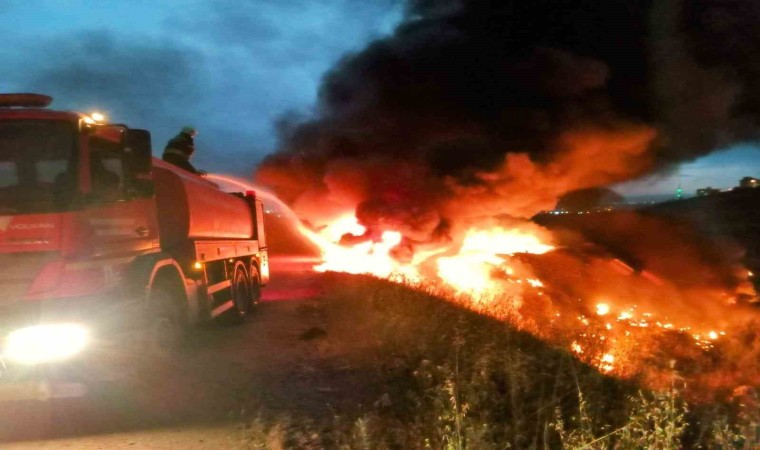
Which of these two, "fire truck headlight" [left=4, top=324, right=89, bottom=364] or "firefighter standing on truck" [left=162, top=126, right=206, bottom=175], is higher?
"firefighter standing on truck" [left=162, top=126, right=206, bottom=175]

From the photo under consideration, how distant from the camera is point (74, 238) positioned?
6.23m

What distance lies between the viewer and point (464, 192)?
23.0 meters

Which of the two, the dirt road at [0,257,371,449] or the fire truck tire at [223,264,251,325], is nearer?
the dirt road at [0,257,371,449]

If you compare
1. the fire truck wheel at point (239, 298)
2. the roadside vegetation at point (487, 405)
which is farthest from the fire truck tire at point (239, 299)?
the roadside vegetation at point (487, 405)

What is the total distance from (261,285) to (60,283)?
9062 mm

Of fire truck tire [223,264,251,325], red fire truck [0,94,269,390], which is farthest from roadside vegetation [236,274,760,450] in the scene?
fire truck tire [223,264,251,325]

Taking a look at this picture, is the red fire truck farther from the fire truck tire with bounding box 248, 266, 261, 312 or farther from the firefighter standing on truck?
the fire truck tire with bounding box 248, 266, 261, 312

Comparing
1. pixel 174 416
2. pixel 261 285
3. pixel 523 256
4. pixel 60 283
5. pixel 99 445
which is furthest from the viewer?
pixel 523 256

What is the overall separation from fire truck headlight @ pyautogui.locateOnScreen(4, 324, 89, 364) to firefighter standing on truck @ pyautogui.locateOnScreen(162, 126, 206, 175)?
5.45 metres

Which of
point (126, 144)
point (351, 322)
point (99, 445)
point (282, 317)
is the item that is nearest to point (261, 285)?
point (282, 317)

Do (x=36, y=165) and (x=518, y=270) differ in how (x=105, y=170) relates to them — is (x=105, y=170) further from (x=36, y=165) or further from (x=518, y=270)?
(x=518, y=270)

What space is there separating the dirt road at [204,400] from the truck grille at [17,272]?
1.24 metres

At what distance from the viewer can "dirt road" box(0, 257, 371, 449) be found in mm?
5918

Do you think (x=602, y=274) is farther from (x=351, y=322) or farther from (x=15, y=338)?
(x=15, y=338)
